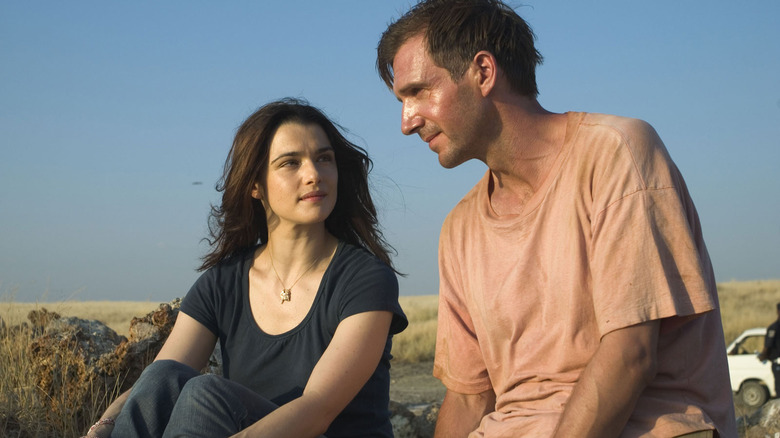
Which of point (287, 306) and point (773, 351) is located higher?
point (287, 306)

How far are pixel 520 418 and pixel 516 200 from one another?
763mm

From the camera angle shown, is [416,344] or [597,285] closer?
[597,285]

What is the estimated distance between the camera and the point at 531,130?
278cm

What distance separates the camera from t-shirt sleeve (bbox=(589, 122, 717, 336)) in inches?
92.0

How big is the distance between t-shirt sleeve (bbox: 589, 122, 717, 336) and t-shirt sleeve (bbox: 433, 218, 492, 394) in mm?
662

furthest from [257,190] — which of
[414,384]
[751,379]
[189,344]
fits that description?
[751,379]

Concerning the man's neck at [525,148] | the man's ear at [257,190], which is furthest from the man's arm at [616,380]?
the man's ear at [257,190]

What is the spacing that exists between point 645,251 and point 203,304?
2.36 metres

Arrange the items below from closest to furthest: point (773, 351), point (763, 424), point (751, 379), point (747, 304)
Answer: point (763, 424) < point (773, 351) < point (751, 379) < point (747, 304)

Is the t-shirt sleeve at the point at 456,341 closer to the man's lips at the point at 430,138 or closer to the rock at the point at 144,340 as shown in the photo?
Result: the man's lips at the point at 430,138

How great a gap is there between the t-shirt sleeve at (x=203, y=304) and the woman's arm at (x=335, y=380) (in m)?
0.81

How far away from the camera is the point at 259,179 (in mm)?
4078

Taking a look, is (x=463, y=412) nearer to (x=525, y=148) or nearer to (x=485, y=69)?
(x=525, y=148)

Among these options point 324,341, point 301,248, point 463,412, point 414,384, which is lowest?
point 414,384
